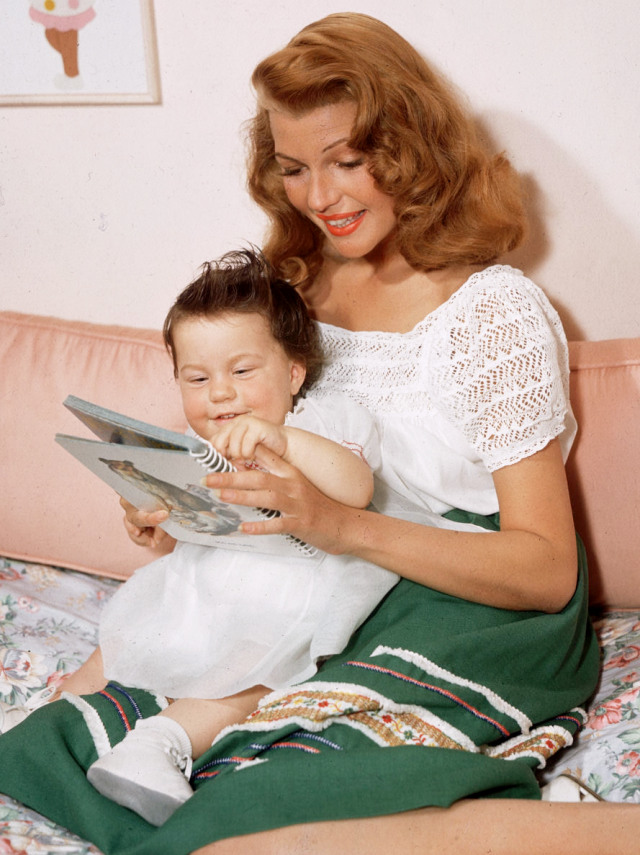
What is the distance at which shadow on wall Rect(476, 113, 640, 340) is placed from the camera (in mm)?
1879

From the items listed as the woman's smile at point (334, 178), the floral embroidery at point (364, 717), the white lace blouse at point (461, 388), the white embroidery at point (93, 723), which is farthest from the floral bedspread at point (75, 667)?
the woman's smile at point (334, 178)

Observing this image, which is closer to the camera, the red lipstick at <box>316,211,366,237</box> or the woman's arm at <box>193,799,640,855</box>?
the woman's arm at <box>193,799,640,855</box>

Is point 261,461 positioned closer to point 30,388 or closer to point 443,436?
point 443,436

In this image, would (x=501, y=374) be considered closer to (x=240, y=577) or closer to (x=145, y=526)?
(x=240, y=577)

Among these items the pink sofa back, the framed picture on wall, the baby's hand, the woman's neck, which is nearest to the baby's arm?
the baby's hand

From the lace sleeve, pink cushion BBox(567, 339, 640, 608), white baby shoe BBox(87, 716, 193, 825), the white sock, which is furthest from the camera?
pink cushion BBox(567, 339, 640, 608)

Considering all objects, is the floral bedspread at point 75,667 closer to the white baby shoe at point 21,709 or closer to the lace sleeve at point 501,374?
the white baby shoe at point 21,709

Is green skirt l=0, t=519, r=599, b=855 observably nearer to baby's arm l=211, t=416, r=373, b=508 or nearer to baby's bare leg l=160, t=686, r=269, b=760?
baby's bare leg l=160, t=686, r=269, b=760

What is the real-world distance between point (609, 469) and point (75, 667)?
3.54ft

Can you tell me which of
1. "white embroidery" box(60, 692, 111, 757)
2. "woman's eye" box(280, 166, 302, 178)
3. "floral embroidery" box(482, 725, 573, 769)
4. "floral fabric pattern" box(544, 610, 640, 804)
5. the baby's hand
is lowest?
"floral fabric pattern" box(544, 610, 640, 804)

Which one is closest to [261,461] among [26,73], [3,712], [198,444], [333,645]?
[198,444]

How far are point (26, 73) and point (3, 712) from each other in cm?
140

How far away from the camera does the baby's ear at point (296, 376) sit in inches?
62.1

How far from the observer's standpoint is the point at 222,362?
147cm
